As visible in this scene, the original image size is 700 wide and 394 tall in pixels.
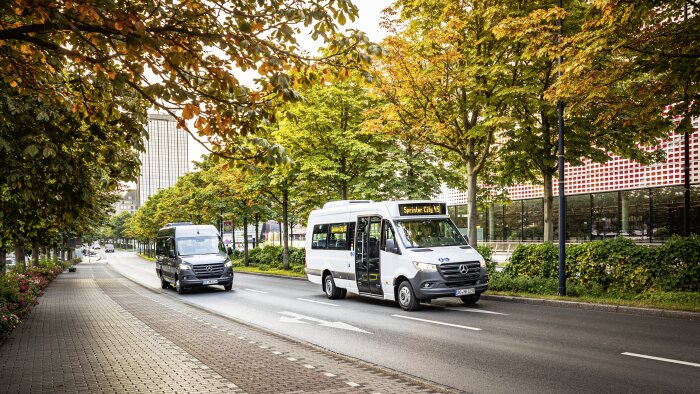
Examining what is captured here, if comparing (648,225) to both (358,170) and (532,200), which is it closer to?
(532,200)

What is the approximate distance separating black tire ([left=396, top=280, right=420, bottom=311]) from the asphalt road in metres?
0.28

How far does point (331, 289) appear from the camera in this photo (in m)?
16.8

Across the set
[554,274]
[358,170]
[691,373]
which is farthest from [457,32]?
[691,373]

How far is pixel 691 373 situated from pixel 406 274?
713cm

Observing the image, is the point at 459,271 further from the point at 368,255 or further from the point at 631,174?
the point at 631,174

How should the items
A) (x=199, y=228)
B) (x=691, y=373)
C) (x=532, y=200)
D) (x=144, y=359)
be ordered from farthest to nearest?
(x=532, y=200), (x=199, y=228), (x=144, y=359), (x=691, y=373)

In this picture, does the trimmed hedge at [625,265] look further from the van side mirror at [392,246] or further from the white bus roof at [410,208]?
the van side mirror at [392,246]

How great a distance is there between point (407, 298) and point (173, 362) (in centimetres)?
689

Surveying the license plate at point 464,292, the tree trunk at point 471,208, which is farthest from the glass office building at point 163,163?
the license plate at point 464,292

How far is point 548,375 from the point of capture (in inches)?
274

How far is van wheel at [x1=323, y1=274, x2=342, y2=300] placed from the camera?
16.7 metres

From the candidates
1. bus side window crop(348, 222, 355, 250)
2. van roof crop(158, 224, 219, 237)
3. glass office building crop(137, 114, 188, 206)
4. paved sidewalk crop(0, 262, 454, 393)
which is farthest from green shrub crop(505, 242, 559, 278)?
glass office building crop(137, 114, 188, 206)

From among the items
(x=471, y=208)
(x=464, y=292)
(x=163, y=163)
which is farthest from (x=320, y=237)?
(x=163, y=163)

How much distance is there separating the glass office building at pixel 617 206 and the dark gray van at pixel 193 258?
13.0 m
